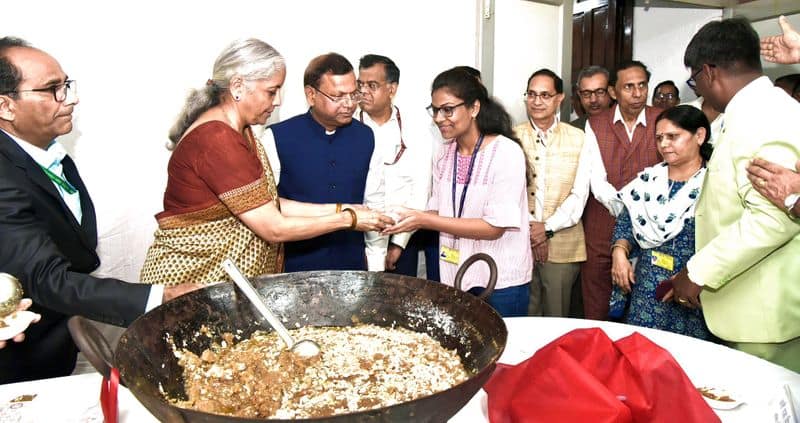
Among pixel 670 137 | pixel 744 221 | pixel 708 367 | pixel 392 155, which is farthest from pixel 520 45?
pixel 708 367

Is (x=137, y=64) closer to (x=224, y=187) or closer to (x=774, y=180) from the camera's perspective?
(x=224, y=187)

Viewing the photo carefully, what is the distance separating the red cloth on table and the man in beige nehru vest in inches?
79.3

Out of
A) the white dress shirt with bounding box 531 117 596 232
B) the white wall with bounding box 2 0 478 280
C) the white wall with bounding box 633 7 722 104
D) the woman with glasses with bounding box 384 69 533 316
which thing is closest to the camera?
the woman with glasses with bounding box 384 69 533 316

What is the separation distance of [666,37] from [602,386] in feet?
18.4

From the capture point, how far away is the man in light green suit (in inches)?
67.1

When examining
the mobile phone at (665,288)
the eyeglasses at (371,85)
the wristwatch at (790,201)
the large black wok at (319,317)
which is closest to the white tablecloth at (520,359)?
the large black wok at (319,317)

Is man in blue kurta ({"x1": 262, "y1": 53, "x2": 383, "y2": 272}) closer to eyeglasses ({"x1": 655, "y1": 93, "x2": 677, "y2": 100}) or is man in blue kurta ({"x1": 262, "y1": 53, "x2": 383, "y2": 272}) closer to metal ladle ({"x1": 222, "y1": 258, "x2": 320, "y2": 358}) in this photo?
metal ladle ({"x1": 222, "y1": 258, "x2": 320, "y2": 358})

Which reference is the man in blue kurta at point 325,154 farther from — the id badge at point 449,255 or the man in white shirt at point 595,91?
the man in white shirt at point 595,91

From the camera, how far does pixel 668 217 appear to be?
8.13 feet

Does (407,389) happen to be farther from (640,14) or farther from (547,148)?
(640,14)

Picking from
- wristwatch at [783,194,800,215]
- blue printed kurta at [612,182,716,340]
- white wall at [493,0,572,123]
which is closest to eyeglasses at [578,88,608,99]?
white wall at [493,0,572,123]

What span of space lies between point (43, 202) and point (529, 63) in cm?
337

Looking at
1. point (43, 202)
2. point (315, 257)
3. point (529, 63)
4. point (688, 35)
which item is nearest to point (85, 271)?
point (43, 202)

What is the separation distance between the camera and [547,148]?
313 centimetres
